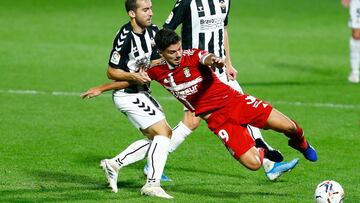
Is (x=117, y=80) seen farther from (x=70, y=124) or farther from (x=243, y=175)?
(x=70, y=124)

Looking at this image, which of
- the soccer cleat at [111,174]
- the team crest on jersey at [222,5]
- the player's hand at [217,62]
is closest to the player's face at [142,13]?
the player's hand at [217,62]

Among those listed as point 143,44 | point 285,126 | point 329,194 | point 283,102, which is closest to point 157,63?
point 143,44

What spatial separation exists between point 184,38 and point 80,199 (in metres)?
3.10

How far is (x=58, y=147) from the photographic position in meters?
14.5

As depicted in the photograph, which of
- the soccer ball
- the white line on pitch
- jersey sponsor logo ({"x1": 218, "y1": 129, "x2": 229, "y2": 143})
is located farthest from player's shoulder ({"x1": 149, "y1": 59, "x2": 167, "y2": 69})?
the white line on pitch

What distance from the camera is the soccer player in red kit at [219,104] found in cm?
1141

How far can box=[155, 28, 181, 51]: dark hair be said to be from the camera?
11125 mm

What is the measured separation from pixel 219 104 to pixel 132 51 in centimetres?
113

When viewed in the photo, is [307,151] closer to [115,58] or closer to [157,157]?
[157,157]

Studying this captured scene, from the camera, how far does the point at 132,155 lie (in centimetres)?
1196

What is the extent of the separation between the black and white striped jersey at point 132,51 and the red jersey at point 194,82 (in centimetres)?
24

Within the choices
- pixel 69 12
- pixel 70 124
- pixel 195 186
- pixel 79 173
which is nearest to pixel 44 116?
pixel 70 124

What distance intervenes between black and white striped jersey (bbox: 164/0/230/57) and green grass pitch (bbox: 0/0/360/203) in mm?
1591

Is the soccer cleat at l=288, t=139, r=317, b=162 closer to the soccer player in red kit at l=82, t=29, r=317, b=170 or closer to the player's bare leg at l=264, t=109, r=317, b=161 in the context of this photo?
the player's bare leg at l=264, t=109, r=317, b=161
